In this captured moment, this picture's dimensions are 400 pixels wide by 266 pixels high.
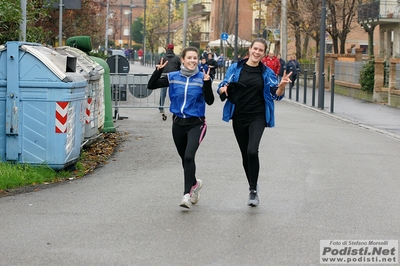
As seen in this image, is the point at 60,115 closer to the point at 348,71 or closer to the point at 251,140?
the point at 251,140

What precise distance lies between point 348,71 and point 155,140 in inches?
835

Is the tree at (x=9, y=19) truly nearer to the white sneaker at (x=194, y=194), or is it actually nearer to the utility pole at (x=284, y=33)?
the white sneaker at (x=194, y=194)

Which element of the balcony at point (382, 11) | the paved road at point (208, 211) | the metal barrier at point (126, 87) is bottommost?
the paved road at point (208, 211)

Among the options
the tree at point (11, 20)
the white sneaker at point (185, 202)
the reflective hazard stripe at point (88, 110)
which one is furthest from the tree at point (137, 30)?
the white sneaker at point (185, 202)

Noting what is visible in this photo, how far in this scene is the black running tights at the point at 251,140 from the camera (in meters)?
8.68

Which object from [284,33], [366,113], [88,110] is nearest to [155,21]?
[284,33]

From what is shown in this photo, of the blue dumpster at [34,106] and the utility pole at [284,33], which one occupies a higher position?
the utility pole at [284,33]

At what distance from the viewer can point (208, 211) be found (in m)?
8.49

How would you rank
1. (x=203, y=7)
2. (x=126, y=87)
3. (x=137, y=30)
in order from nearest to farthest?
(x=126, y=87) → (x=203, y=7) → (x=137, y=30)

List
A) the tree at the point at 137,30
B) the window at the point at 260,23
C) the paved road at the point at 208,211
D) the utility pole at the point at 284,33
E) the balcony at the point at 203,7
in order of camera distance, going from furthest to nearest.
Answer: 1. the tree at the point at 137,30
2. the balcony at the point at 203,7
3. the window at the point at 260,23
4. the utility pole at the point at 284,33
5. the paved road at the point at 208,211

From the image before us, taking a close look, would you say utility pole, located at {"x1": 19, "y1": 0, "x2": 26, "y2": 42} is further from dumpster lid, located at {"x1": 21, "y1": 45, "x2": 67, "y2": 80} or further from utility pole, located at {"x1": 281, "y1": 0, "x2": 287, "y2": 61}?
utility pole, located at {"x1": 281, "y1": 0, "x2": 287, "y2": 61}

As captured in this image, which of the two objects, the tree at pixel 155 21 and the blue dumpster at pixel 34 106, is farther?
the tree at pixel 155 21

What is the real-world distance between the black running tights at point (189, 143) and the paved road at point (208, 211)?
0.32 metres

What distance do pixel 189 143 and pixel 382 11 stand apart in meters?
41.1
